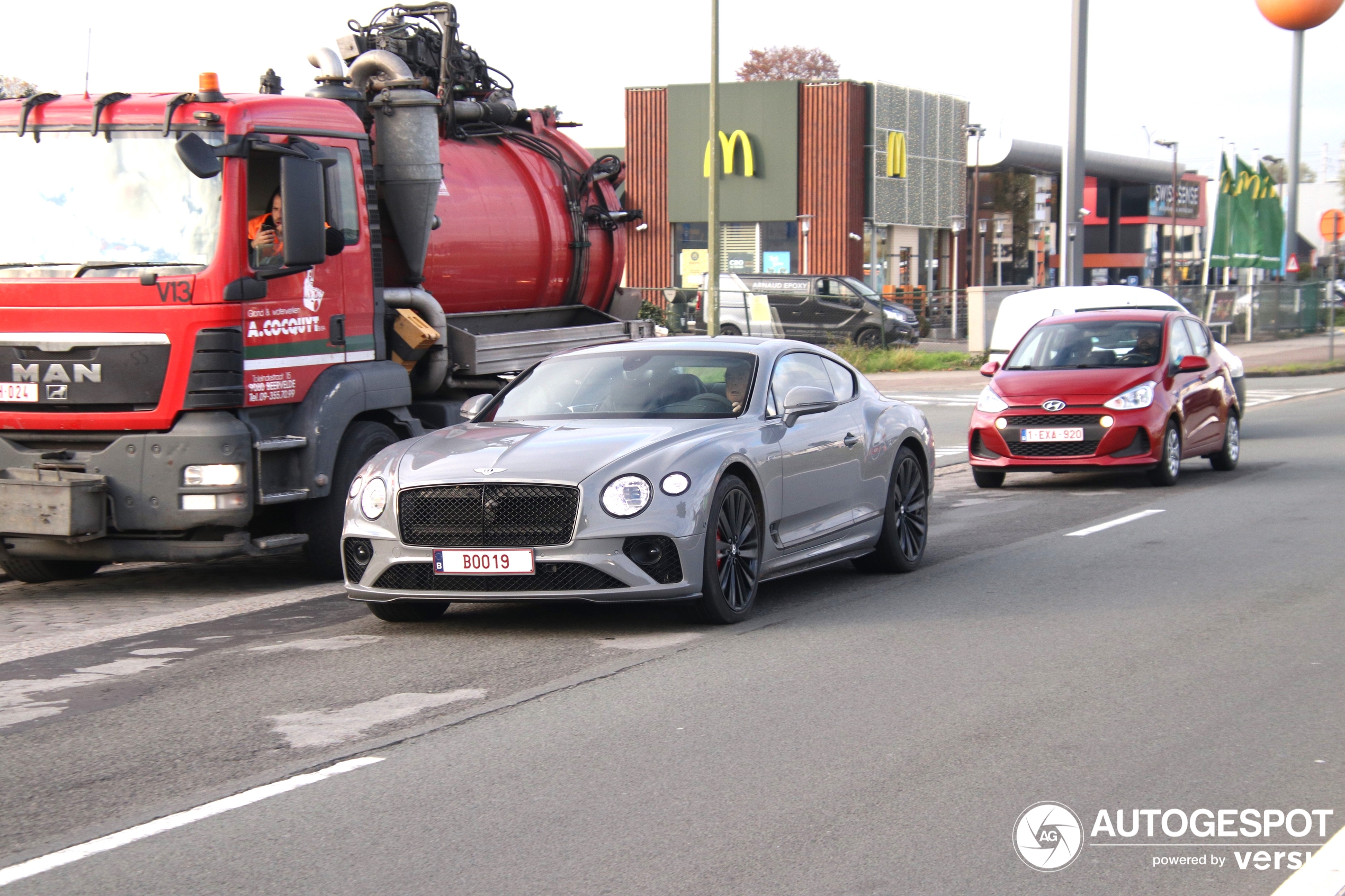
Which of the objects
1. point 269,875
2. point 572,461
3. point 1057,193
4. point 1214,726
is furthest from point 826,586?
point 1057,193

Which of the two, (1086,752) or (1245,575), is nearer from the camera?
(1086,752)

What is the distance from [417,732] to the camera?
618cm

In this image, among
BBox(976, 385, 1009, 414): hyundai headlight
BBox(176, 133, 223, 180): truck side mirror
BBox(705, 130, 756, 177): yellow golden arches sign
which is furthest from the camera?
BBox(705, 130, 756, 177): yellow golden arches sign

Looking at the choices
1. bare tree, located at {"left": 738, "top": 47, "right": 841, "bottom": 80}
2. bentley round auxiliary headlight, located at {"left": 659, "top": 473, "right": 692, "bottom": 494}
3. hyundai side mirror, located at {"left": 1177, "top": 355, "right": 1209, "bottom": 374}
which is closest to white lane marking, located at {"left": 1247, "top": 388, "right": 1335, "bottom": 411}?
hyundai side mirror, located at {"left": 1177, "top": 355, "right": 1209, "bottom": 374}

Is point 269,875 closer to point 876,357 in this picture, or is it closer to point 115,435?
point 115,435

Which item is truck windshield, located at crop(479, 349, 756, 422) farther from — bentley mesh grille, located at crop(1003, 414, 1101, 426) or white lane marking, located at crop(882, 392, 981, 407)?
white lane marking, located at crop(882, 392, 981, 407)

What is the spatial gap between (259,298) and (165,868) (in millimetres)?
5507

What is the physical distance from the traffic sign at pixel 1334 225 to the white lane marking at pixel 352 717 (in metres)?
34.7

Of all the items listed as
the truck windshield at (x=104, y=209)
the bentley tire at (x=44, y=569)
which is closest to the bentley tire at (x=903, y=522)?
the truck windshield at (x=104, y=209)

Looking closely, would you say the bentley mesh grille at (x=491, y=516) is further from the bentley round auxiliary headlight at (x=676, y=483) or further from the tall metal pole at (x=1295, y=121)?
the tall metal pole at (x=1295, y=121)

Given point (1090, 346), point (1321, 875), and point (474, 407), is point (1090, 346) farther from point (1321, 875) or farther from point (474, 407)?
point (1321, 875)

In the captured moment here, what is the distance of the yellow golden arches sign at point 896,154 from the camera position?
54250 millimetres

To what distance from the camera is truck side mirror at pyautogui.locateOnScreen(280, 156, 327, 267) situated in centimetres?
941

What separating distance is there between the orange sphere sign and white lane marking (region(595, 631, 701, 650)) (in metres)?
47.5
